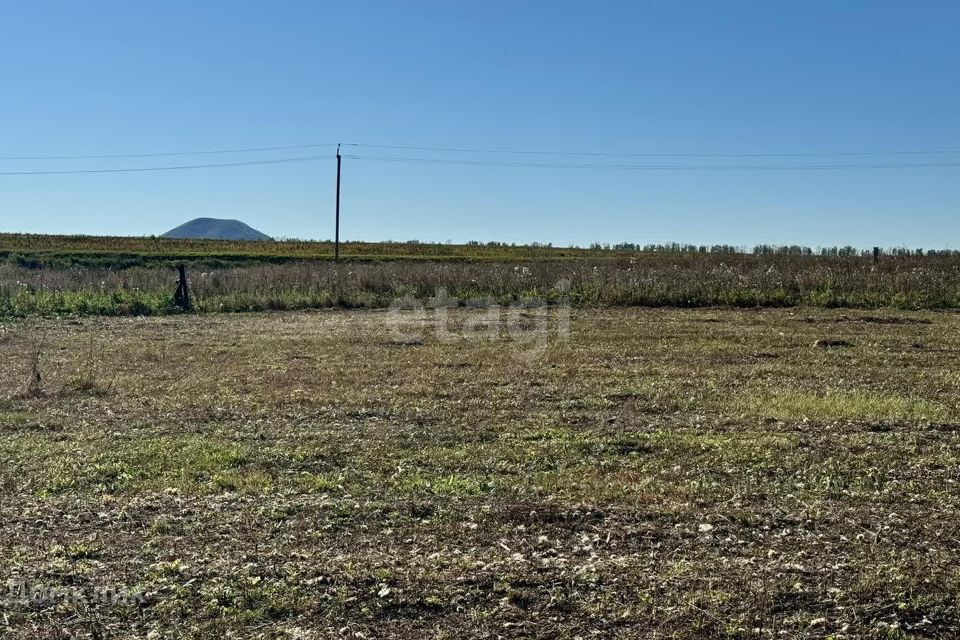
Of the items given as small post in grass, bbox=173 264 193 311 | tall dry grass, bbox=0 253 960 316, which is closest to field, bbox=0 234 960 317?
tall dry grass, bbox=0 253 960 316

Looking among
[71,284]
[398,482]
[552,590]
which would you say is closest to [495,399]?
[398,482]

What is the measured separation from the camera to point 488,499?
590 cm

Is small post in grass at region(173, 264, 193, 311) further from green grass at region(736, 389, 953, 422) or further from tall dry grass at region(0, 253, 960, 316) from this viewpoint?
green grass at region(736, 389, 953, 422)

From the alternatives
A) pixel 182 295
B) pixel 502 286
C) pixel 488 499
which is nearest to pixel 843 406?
pixel 488 499

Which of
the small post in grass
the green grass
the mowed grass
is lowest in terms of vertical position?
the mowed grass

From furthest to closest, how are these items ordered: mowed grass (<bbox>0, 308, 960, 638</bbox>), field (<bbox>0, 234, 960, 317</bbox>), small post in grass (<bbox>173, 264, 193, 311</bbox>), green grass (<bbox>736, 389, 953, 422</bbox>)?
small post in grass (<bbox>173, 264, 193, 311</bbox>), field (<bbox>0, 234, 960, 317</bbox>), green grass (<bbox>736, 389, 953, 422</bbox>), mowed grass (<bbox>0, 308, 960, 638</bbox>)

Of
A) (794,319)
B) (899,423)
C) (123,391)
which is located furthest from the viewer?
(794,319)

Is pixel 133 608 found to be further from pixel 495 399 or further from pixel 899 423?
pixel 899 423

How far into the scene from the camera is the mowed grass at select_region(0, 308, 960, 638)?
13.9ft

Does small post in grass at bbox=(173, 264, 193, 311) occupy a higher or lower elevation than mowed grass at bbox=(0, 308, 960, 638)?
higher

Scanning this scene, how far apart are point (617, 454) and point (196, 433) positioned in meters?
3.83

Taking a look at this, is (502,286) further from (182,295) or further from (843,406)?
(843,406)

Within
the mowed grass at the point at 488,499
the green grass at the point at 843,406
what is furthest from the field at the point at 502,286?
the green grass at the point at 843,406

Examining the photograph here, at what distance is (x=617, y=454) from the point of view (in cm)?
717
